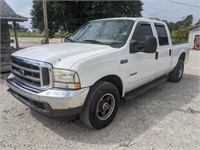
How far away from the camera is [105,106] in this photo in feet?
11.4

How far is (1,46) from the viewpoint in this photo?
10086 millimetres

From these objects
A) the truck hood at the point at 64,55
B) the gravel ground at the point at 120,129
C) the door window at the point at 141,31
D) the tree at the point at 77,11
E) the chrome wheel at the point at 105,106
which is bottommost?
the gravel ground at the point at 120,129

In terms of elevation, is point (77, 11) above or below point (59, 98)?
above

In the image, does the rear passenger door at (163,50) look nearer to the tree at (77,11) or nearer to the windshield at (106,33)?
the windshield at (106,33)

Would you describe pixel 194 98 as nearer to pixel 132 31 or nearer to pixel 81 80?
pixel 132 31

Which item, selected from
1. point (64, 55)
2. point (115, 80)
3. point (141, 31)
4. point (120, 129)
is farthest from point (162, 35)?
point (64, 55)

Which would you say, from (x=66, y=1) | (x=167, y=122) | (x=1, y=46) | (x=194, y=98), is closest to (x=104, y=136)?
(x=167, y=122)

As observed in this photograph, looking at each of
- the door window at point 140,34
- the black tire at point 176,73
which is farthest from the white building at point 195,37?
the door window at point 140,34

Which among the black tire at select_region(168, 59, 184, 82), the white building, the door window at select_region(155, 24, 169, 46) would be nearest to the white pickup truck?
the door window at select_region(155, 24, 169, 46)

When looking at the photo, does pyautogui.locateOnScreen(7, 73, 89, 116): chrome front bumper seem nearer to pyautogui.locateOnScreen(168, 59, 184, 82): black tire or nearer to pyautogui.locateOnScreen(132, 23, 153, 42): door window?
pyautogui.locateOnScreen(132, 23, 153, 42): door window

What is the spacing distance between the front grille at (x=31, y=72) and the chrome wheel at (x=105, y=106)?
1002 mm

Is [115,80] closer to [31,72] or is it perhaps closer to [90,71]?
[90,71]

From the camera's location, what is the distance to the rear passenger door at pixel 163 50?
4919 millimetres

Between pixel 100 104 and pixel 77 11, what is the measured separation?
2102 cm
